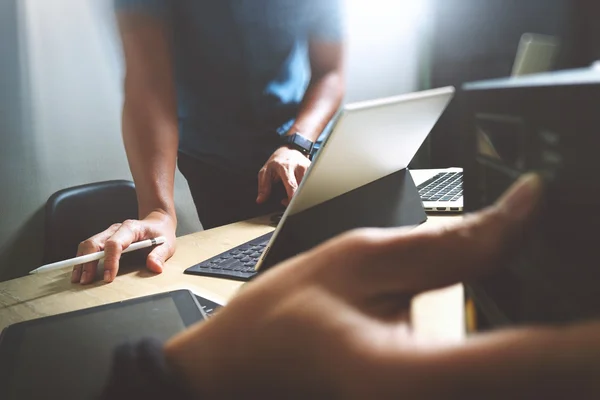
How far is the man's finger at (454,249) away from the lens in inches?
9.7

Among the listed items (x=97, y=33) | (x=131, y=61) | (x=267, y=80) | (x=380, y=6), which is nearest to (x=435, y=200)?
(x=267, y=80)

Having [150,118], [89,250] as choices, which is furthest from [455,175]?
[89,250]

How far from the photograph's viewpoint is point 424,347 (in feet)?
0.70

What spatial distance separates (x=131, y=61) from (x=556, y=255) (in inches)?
50.7

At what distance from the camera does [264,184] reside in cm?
107

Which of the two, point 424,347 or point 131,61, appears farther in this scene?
point 131,61

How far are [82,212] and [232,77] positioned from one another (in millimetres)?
545

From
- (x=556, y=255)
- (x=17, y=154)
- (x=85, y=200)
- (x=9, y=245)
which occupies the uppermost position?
(x=556, y=255)

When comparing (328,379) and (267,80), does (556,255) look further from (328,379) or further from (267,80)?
(267,80)

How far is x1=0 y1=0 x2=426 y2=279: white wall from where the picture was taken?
4.37 ft

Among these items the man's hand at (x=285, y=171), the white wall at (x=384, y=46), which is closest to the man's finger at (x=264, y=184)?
the man's hand at (x=285, y=171)

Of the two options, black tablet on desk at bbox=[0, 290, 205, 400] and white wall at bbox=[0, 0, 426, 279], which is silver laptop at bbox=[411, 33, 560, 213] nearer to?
black tablet on desk at bbox=[0, 290, 205, 400]

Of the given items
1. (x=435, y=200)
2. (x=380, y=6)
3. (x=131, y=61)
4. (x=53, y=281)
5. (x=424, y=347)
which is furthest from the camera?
(x=380, y=6)

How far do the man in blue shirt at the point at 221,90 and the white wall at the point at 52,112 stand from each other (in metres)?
0.09
